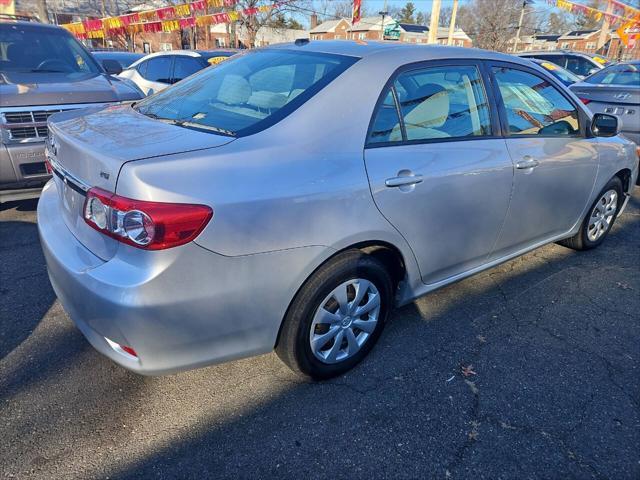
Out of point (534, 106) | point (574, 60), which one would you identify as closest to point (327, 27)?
point (574, 60)

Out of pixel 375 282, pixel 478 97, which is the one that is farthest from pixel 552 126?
pixel 375 282

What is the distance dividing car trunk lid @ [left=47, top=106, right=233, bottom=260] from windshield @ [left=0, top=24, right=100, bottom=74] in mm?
3280

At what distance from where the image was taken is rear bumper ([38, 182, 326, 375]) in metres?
1.69

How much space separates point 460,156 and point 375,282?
2.86 feet

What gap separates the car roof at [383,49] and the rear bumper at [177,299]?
1.15 m

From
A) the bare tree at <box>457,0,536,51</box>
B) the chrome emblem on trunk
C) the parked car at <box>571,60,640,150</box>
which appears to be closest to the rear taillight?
the chrome emblem on trunk

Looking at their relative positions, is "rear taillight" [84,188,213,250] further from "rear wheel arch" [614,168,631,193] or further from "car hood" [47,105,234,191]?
"rear wheel arch" [614,168,631,193]

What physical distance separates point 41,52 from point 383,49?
4.57 metres

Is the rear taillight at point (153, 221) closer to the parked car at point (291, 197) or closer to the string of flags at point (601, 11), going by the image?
the parked car at point (291, 197)

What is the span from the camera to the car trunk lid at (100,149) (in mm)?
1772

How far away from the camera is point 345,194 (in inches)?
79.9

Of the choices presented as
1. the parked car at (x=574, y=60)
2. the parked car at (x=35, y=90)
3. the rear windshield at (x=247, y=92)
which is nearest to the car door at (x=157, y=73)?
the parked car at (x=35, y=90)

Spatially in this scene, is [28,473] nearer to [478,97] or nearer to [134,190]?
[134,190]

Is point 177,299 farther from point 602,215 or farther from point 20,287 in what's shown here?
point 602,215
